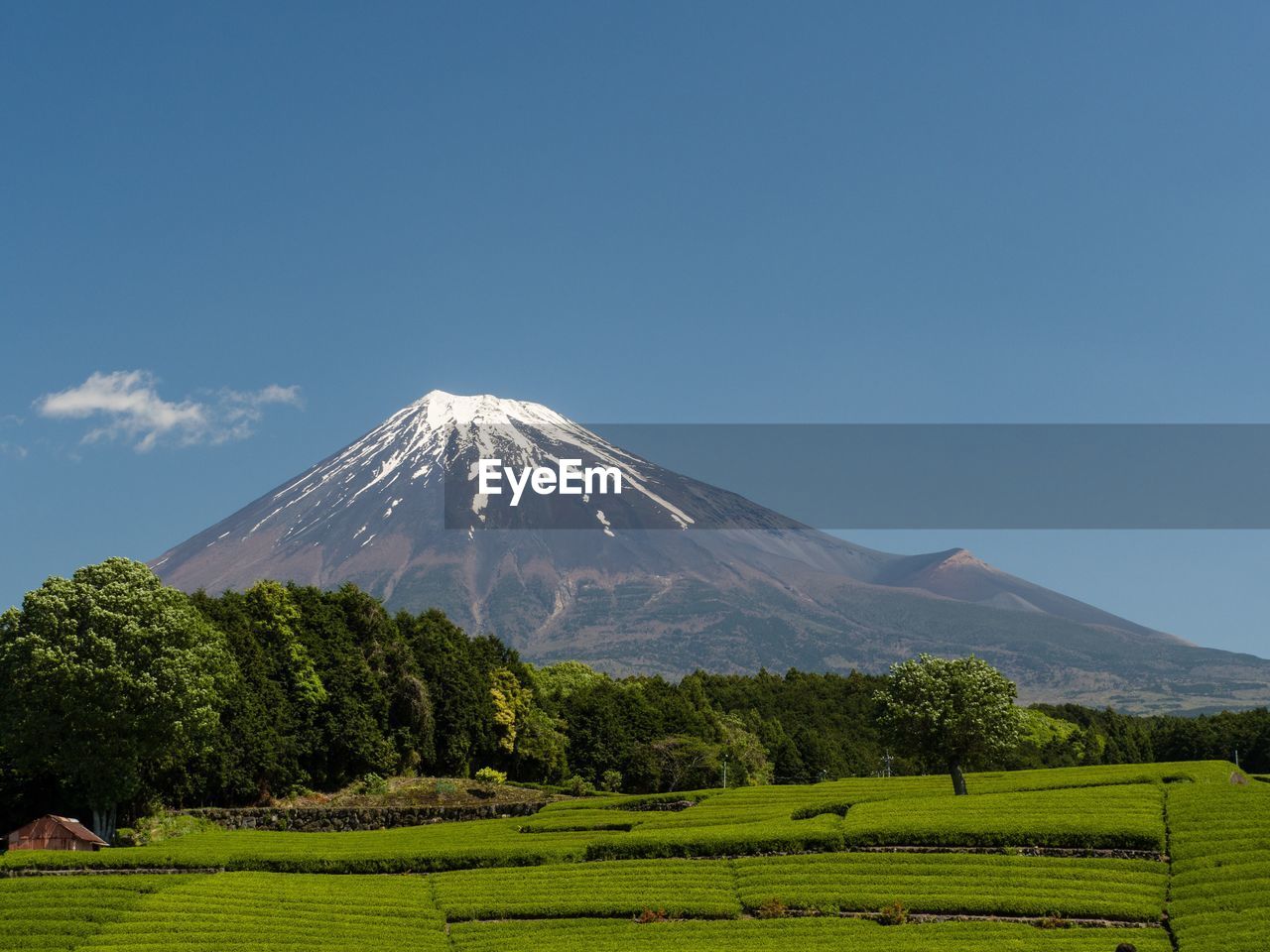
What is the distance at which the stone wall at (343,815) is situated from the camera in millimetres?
55156

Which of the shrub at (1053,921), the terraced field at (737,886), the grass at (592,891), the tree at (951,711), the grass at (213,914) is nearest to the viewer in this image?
the grass at (213,914)

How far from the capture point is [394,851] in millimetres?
41094

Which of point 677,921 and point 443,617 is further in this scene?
point 443,617

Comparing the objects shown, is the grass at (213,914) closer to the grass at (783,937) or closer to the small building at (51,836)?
the grass at (783,937)

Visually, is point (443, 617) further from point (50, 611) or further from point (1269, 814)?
point (1269, 814)

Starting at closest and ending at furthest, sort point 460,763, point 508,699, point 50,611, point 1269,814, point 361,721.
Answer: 1. point 1269,814
2. point 50,611
3. point 361,721
4. point 460,763
5. point 508,699

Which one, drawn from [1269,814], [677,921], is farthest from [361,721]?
[1269,814]

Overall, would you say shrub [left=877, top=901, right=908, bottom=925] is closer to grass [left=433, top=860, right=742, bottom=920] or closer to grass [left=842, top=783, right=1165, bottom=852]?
grass [left=433, top=860, right=742, bottom=920]

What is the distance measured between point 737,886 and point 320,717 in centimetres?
3939

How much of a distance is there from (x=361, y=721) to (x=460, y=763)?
14.7m

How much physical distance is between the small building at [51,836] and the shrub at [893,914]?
28.2 metres

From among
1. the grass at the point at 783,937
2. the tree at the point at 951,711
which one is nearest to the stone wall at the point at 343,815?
the tree at the point at 951,711

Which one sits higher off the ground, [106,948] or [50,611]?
[50,611]

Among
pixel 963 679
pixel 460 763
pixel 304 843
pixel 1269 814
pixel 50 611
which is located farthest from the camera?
pixel 460 763
